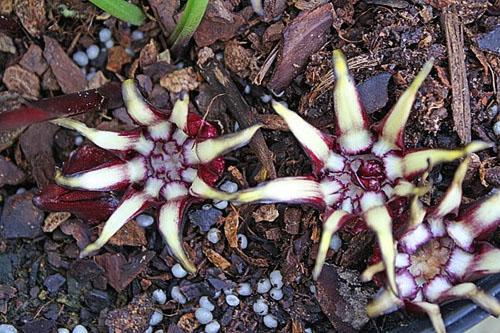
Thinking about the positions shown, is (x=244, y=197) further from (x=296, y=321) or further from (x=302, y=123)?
(x=296, y=321)

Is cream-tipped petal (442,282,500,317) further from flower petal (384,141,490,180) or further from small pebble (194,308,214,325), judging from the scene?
small pebble (194,308,214,325)

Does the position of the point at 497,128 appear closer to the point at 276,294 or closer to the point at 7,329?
the point at 276,294

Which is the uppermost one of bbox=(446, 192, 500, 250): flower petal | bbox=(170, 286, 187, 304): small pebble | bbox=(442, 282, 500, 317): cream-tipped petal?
bbox=(446, 192, 500, 250): flower petal

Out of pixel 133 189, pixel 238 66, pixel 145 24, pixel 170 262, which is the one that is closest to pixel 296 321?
pixel 170 262

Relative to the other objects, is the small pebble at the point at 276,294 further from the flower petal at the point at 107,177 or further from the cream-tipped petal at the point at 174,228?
the flower petal at the point at 107,177

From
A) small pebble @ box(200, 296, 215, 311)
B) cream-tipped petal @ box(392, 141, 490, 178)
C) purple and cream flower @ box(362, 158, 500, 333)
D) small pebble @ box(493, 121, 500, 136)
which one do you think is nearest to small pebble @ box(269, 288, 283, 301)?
small pebble @ box(200, 296, 215, 311)

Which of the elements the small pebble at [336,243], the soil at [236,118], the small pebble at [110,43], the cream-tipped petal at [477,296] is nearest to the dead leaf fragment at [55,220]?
the soil at [236,118]

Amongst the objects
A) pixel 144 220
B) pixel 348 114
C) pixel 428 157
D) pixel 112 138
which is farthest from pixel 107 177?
pixel 428 157
